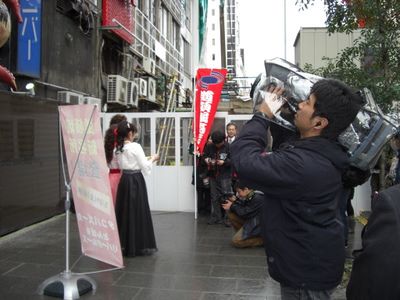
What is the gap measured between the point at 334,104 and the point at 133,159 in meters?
4.31

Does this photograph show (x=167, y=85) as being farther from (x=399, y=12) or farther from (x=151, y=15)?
(x=399, y=12)

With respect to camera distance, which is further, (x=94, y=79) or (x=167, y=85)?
(x=167, y=85)

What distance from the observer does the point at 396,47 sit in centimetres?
535

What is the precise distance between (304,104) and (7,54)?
7.07 meters

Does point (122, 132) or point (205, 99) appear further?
point (205, 99)

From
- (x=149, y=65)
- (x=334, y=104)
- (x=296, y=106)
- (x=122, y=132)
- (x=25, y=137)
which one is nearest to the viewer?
(x=334, y=104)

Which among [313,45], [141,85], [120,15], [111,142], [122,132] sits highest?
[120,15]

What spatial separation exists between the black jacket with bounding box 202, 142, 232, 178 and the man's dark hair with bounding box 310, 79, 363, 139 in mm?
6274

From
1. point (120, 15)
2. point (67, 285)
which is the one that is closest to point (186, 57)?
point (120, 15)

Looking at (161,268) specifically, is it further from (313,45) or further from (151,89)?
(151,89)

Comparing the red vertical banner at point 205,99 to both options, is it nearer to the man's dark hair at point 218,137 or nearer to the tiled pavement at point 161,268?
the man's dark hair at point 218,137

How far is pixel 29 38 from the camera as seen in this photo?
8.30 m

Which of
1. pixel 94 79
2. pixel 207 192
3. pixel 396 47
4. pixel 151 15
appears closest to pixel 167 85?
pixel 151 15

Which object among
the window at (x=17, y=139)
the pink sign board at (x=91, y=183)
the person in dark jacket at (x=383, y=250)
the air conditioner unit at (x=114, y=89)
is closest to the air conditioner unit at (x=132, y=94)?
the air conditioner unit at (x=114, y=89)
